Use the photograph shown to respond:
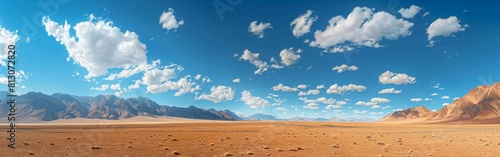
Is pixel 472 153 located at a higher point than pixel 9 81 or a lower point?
lower

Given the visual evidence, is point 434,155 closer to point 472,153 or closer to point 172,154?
point 472,153

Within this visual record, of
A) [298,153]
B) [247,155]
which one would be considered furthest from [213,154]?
[298,153]

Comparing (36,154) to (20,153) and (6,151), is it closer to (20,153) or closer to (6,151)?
(20,153)

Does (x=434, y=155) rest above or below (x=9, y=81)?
below

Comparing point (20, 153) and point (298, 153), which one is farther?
point (298, 153)

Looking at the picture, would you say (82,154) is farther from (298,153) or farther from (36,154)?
(298,153)

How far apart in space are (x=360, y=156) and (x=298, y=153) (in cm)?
435

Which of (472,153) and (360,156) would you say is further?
(472,153)

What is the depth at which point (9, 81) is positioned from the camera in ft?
59.6

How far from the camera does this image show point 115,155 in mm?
19859

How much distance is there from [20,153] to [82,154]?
457 cm

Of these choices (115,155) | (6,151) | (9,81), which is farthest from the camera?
(6,151)

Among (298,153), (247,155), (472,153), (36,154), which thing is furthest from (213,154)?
(472,153)

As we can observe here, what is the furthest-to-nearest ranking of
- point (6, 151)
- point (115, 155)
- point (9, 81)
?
point (6, 151)
point (115, 155)
point (9, 81)
